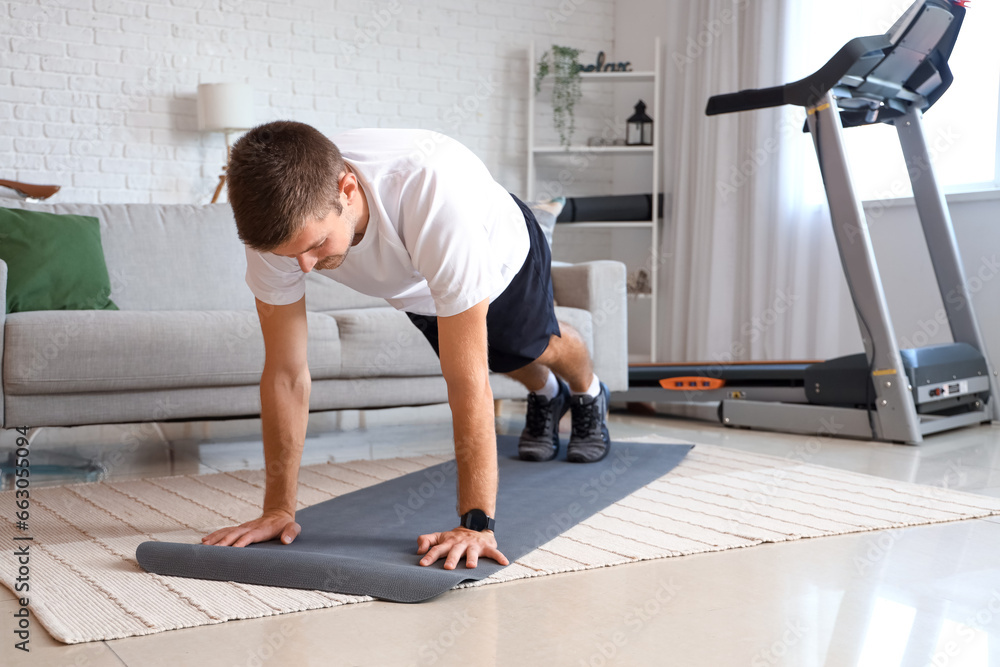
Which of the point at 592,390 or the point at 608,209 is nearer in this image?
the point at 592,390

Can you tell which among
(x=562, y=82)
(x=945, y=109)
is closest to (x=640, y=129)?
(x=562, y=82)

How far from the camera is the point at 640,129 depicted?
5.33 metres

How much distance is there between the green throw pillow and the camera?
2.70m

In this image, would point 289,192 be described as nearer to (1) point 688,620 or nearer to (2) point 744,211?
(1) point 688,620

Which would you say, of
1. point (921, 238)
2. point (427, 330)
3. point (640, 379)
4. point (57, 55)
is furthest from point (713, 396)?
point (57, 55)

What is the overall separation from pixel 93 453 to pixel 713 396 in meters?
2.25

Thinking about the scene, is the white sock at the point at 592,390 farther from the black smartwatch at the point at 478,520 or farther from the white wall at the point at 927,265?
the white wall at the point at 927,265

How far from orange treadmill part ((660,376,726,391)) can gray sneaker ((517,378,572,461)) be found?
1.09m

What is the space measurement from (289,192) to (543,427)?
1467 millimetres

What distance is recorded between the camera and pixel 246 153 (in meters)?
1.34

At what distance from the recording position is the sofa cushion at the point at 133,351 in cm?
233

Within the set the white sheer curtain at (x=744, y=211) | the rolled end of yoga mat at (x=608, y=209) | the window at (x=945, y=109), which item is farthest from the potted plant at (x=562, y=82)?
the window at (x=945, y=109)

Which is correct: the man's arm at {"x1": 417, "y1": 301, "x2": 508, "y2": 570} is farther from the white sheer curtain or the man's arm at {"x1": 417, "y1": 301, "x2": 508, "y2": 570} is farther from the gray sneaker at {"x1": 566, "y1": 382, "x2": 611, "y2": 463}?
the white sheer curtain

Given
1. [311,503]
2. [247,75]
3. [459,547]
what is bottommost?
[311,503]
